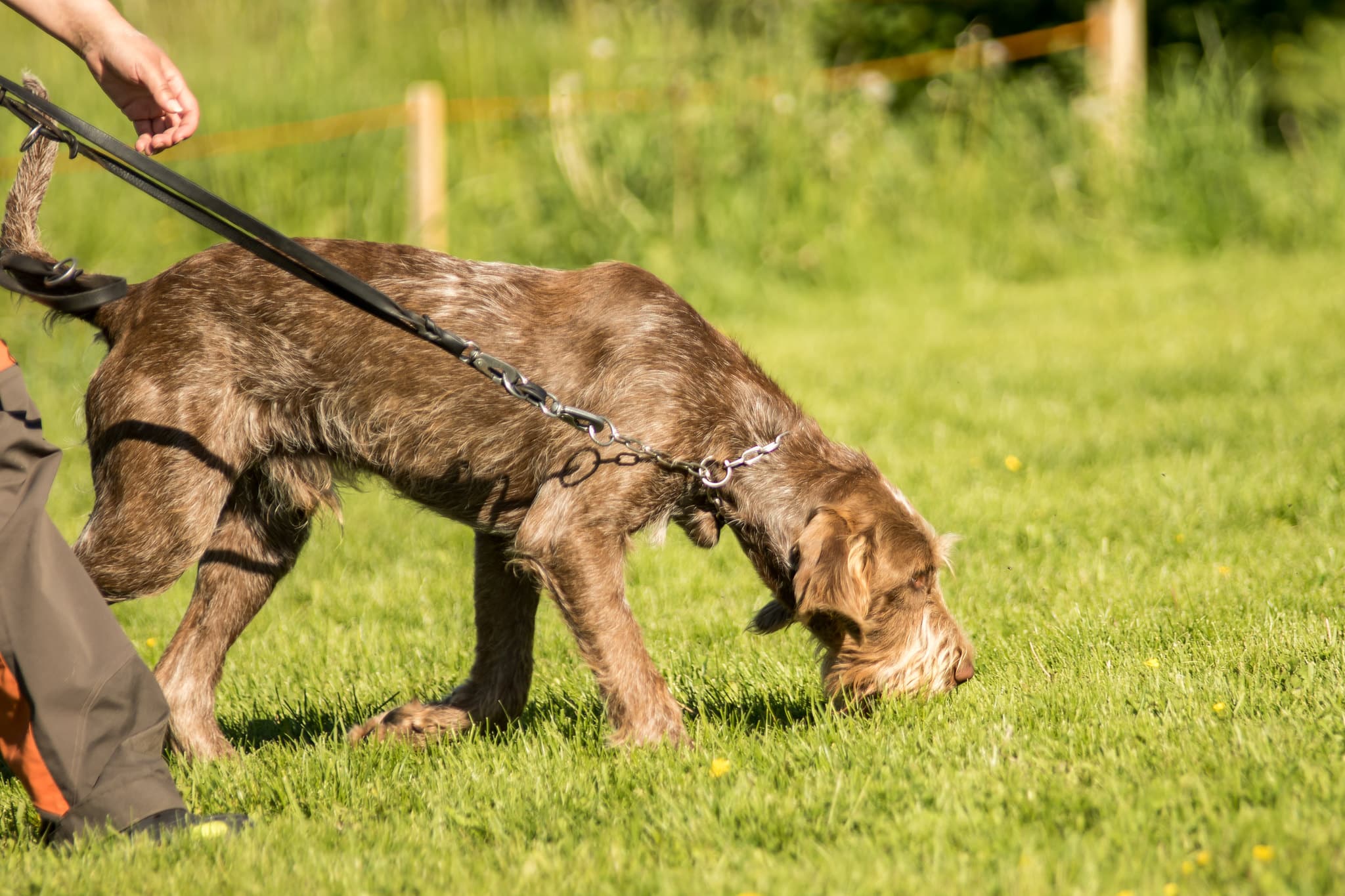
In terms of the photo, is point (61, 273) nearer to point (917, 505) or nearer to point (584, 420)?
point (584, 420)

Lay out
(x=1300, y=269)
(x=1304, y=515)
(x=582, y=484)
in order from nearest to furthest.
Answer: (x=582, y=484) → (x=1304, y=515) → (x=1300, y=269)

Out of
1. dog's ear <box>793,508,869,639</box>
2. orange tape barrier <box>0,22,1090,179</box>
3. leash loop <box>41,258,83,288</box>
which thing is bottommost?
dog's ear <box>793,508,869,639</box>

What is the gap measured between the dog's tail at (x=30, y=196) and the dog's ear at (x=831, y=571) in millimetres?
2274

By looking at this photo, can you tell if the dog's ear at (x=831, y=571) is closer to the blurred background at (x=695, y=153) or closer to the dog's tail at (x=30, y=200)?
the dog's tail at (x=30, y=200)

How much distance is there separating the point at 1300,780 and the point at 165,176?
9.82 feet

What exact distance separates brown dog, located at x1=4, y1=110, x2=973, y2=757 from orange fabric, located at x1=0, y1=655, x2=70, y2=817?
93 centimetres

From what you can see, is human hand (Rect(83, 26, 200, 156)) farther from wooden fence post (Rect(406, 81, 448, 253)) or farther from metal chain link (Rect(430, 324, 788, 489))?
wooden fence post (Rect(406, 81, 448, 253))

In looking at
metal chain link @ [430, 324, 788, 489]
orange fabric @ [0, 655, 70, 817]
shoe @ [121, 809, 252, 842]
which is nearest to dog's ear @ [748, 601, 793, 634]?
metal chain link @ [430, 324, 788, 489]

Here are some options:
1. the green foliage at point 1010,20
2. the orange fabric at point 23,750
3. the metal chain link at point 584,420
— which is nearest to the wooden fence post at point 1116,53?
the green foliage at point 1010,20

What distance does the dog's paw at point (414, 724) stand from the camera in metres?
4.16

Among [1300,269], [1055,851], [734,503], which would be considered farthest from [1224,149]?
[1055,851]

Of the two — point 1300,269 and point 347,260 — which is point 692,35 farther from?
point 347,260

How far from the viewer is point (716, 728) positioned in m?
3.97

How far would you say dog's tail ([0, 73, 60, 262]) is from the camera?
12.9 ft
